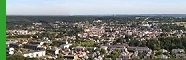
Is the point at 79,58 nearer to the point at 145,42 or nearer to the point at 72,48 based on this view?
the point at 72,48

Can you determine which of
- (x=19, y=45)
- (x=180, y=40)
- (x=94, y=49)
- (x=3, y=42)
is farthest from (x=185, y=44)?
(x=3, y=42)

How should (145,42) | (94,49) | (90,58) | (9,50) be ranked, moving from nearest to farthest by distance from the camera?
(90,58) < (9,50) < (94,49) < (145,42)

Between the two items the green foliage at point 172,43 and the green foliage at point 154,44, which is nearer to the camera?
the green foliage at point 172,43

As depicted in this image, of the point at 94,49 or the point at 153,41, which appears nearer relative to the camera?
the point at 94,49

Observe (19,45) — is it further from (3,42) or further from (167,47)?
(3,42)

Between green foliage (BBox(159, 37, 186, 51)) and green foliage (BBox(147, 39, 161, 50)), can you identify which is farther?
green foliage (BBox(147, 39, 161, 50))

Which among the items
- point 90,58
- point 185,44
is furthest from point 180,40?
point 90,58

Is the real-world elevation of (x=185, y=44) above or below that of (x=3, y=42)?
below

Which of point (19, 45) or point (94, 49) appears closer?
point (94, 49)

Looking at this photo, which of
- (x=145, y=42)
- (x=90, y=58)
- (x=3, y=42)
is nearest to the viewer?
(x=3, y=42)
